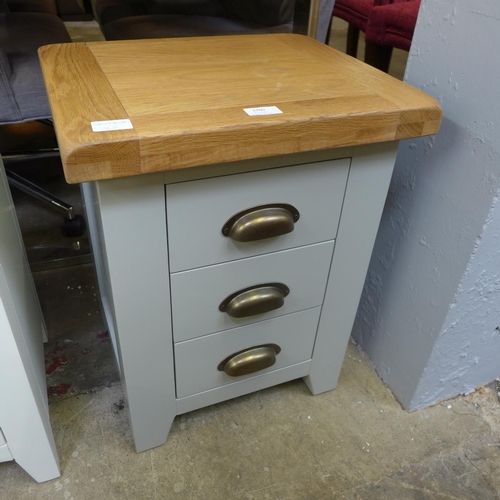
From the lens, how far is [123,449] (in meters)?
0.89

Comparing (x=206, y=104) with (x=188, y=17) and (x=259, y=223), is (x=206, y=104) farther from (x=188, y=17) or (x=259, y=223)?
(x=188, y=17)

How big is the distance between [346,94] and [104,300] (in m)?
0.71

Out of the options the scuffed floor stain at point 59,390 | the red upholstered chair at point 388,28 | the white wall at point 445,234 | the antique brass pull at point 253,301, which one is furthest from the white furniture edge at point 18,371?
the red upholstered chair at point 388,28

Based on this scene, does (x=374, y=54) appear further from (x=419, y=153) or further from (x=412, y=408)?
(x=412, y=408)

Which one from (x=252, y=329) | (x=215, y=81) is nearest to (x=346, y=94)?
(x=215, y=81)

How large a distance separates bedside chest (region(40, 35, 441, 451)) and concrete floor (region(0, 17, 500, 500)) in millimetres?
74

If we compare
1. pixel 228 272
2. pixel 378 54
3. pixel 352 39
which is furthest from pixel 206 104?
pixel 352 39

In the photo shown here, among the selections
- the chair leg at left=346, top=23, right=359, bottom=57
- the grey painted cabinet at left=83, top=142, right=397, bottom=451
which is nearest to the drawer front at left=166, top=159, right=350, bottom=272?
the grey painted cabinet at left=83, top=142, right=397, bottom=451

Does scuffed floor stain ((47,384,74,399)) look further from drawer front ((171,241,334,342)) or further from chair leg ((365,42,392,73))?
chair leg ((365,42,392,73))

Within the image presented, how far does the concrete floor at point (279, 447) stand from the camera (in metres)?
0.84

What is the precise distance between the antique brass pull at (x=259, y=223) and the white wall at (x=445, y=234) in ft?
0.98

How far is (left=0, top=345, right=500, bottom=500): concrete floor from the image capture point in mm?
843

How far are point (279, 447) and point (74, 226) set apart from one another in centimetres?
86

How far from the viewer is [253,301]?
742 mm
